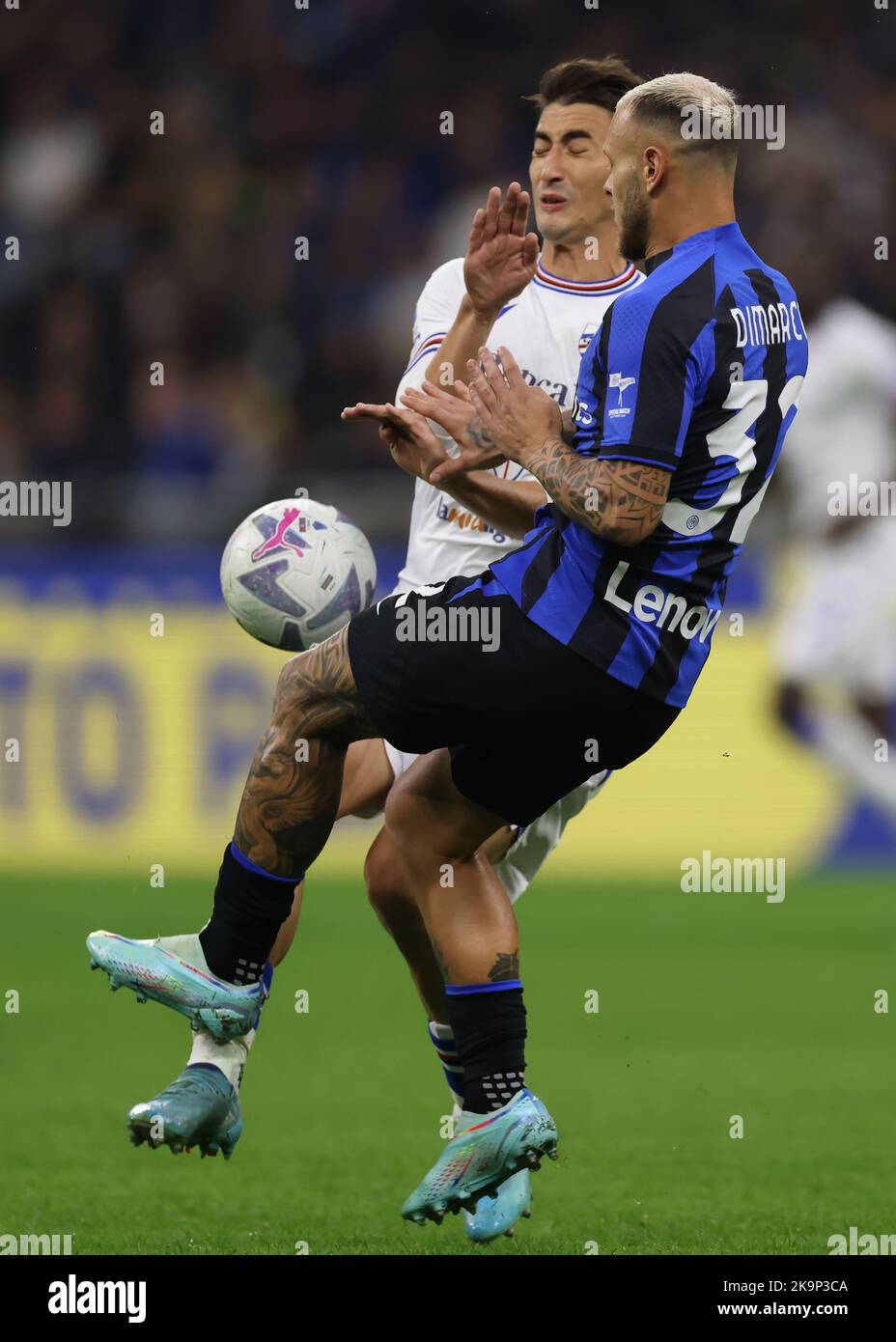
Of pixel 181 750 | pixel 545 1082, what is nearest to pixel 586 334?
pixel 545 1082

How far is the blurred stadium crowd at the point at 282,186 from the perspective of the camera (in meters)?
14.9

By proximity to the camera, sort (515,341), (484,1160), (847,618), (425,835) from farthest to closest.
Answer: (847,618), (515,341), (425,835), (484,1160)

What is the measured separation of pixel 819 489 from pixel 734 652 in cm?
111

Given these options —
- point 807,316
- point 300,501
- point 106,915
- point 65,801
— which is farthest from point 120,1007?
point 807,316

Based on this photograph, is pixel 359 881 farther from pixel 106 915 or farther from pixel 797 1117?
pixel 797 1117

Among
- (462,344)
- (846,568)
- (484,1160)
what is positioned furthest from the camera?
(846,568)

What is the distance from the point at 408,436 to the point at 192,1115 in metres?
1.63

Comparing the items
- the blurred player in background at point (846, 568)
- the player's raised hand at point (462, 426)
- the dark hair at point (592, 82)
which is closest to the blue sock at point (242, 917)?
the player's raised hand at point (462, 426)

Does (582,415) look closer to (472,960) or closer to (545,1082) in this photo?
(472,960)

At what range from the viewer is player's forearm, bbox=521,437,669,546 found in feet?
14.3

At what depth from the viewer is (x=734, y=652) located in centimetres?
1252

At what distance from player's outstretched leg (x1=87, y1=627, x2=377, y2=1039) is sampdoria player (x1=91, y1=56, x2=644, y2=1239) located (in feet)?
0.20

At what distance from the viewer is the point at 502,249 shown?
16.2 ft

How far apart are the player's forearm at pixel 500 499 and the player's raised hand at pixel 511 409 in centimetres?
40
